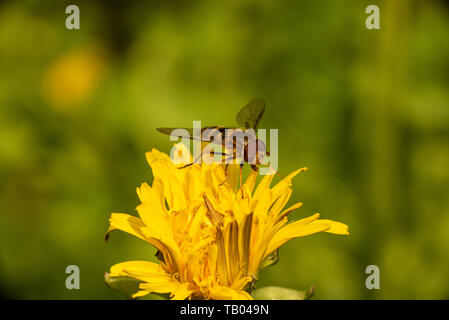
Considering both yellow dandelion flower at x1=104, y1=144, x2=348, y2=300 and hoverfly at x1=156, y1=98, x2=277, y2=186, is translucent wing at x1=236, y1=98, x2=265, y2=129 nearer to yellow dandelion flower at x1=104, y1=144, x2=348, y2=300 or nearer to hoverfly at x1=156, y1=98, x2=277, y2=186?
hoverfly at x1=156, y1=98, x2=277, y2=186

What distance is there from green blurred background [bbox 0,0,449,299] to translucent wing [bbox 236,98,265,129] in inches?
52.0

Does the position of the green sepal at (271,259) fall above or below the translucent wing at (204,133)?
below

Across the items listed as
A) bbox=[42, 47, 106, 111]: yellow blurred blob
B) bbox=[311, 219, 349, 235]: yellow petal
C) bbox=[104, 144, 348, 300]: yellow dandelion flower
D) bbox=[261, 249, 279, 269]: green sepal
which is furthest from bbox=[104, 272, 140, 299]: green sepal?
bbox=[42, 47, 106, 111]: yellow blurred blob

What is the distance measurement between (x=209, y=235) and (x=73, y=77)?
2188 mm

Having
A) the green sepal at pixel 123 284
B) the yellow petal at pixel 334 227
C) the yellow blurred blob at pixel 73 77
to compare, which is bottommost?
the green sepal at pixel 123 284

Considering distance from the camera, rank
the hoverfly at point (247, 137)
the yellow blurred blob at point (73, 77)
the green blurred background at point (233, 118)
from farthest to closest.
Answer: the yellow blurred blob at point (73, 77) < the green blurred background at point (233, 118) < the hoverfly at point (247, 137)

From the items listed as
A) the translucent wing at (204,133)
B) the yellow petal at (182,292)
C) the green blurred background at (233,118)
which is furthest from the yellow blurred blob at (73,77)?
the yellow petal at (182,292)

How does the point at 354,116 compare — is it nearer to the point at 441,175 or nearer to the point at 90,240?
the point at 441,175

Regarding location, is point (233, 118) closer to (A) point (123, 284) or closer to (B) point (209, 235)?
(B) point (209, 235)

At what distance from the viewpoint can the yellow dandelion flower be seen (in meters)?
1.55

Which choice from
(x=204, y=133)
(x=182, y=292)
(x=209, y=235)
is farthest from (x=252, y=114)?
(x=182, y=292)

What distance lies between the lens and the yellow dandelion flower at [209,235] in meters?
1.55

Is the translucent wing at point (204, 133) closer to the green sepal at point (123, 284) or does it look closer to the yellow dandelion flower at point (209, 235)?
the yellow dandelion flower at point (209, 235)

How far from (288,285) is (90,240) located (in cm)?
109
